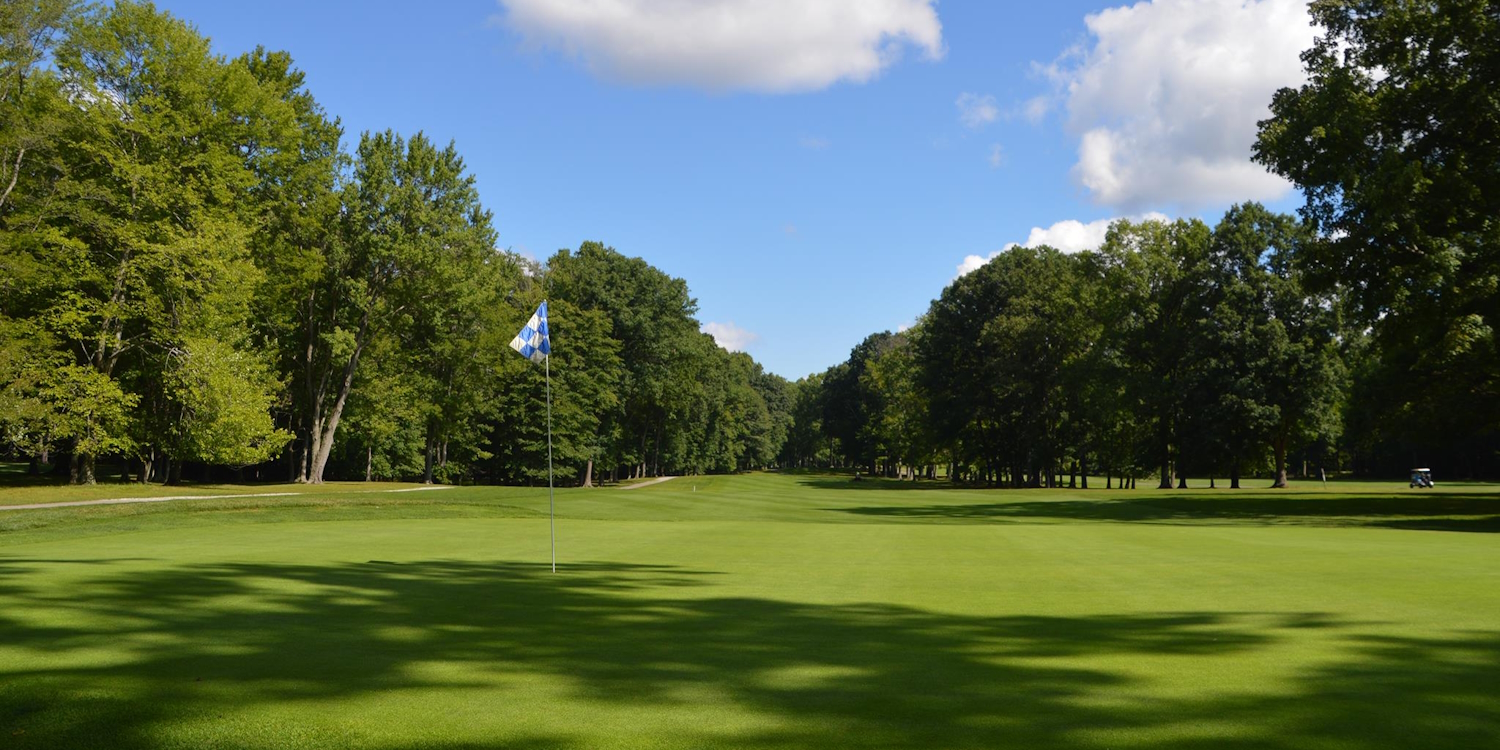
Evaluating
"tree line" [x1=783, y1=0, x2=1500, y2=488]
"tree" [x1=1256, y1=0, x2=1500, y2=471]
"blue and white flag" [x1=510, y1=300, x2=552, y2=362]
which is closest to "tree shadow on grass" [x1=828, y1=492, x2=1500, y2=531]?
"tree line" [x1=783, y1=0, x2=1500, y2=488]

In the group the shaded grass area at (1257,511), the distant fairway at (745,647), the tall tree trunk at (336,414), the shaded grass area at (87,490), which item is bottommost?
the shaded grass area at (1257,511)

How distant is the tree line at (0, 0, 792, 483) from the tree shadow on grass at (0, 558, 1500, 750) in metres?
29.0

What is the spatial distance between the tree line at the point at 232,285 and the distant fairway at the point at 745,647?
67.1ft

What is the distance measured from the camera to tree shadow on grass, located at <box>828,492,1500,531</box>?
30.0 m

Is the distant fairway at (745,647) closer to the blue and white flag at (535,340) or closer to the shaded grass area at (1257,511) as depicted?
the blue and white flag at (535,340)

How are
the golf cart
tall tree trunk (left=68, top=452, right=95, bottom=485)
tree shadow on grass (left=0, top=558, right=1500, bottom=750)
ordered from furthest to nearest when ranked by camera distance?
the golf cart, tall tree trunk (left=68, top=452, right=95, bottom=485), tree shadow on grass (left=0, top=558, right=1500, bottom=750)

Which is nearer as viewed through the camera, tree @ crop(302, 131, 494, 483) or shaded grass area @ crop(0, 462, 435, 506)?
shaded grass area @ crop(0, 462, 435, 506)

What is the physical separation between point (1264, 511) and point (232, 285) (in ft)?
146

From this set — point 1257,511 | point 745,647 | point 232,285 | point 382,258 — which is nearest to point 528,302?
point 382,258

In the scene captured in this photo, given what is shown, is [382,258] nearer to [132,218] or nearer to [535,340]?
[132,218]

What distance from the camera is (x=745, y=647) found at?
740 cm

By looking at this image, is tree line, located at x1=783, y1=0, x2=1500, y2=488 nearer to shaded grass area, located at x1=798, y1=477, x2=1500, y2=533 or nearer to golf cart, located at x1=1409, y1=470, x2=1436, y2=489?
shaded grass area, located at x1=798, y1=477, x2=1500, y2=533

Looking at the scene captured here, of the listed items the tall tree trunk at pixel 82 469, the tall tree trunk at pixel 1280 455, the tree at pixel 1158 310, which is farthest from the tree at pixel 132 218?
the tall tree trunk at pixel 1280 455

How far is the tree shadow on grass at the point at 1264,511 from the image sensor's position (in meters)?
30.0
